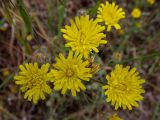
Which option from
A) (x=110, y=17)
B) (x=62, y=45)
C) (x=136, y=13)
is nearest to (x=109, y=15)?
(x=110, y=17)

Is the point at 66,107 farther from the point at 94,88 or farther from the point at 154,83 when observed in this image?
the point at 154,83

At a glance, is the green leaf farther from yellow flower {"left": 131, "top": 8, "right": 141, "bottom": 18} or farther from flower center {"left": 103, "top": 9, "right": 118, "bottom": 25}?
yellow flower {"left": 131, "top": 8, "right": 141, "bottom": 18}

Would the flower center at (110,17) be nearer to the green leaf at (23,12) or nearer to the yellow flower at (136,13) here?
the green leaf at (23,12)

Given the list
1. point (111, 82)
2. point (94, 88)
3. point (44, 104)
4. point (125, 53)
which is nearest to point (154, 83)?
point (125, 53)

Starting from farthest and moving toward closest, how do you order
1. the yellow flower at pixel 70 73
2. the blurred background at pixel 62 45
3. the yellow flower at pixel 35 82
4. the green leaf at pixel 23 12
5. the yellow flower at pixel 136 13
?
the yellow flower at pixel 136 13, the blurred background at pixel 62 45, the green leaf at pixel 23 12, the yellow flower at pixel 35 82, the yellow flower at pixel 70 73

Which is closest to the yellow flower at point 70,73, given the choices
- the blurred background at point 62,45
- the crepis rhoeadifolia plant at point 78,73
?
the crepis rhoeadifolia plant at point 78,73

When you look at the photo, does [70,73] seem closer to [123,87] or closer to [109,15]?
[123,87]

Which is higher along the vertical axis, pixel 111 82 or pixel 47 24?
pixel 47 24
